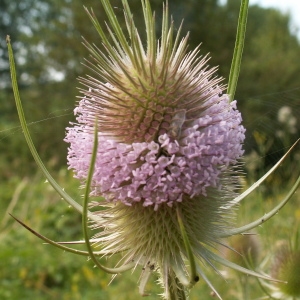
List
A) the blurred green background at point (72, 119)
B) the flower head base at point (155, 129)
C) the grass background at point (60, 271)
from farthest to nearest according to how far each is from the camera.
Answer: the grass background at point (60, 271), the blurred green background at point (72, 119), the flower head base at point (155, 129)

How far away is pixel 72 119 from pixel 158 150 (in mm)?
5089

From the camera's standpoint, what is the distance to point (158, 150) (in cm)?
121

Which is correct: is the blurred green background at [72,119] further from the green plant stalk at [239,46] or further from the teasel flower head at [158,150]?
the green plant stalk at [239,46]

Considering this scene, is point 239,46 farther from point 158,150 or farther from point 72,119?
point 72,119

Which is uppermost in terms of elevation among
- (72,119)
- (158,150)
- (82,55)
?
(82,55)

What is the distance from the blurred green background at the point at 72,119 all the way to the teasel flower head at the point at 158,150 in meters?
0.16

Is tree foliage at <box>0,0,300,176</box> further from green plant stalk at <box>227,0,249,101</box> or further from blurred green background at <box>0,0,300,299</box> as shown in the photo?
green plant stalk at <box>227,0,249,101</box>

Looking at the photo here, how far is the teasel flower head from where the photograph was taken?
1177mm

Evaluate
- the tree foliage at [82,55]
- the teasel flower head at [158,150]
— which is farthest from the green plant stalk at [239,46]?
the tree foliage at [82,55]

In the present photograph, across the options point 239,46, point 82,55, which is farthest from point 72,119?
point 82,55

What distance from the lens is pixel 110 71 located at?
A: 1245mm

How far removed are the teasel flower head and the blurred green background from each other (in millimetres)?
161

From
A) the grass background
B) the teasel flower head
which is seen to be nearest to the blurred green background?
the grass background

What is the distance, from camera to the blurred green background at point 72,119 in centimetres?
332
